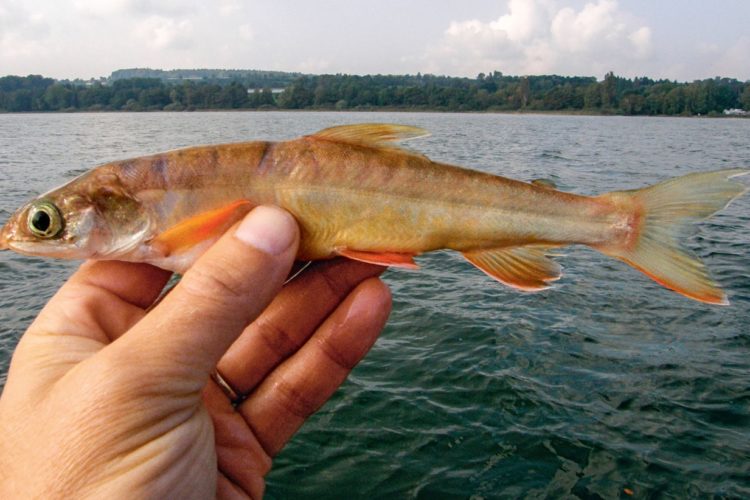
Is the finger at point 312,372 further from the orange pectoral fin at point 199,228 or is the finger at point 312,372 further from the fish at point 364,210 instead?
the orange pectoral fin at point 199,228

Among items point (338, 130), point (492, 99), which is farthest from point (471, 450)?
point (492, 99)

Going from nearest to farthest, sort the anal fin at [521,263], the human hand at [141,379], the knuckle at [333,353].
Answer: the human hand at [141,379]
the anal fin at [521,263]
the knuckle at [333,353]

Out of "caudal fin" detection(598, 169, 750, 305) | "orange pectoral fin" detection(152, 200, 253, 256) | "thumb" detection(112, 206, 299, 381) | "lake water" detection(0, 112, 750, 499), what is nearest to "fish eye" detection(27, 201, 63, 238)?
"orange pectoral fin" detection(152, 200, 253, 256)

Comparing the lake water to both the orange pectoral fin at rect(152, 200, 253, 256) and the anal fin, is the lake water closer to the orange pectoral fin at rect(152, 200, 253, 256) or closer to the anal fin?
the anal fin

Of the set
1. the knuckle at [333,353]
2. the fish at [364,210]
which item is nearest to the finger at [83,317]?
the fish at [364,210]

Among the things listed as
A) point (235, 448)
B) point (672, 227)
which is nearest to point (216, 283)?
point (235, 448)

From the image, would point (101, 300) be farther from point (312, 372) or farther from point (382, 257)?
point (382, 257)
